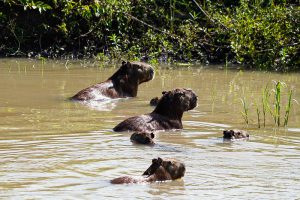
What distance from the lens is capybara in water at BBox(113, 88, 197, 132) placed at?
1042cm

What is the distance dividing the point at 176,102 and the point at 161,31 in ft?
26.0

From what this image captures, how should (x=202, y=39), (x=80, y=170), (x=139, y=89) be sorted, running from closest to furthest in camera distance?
(x=80, y=170)
(x=139, y=89)
(x=202, y=39)

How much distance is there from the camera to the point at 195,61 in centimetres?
1884

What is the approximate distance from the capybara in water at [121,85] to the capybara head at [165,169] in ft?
19.1

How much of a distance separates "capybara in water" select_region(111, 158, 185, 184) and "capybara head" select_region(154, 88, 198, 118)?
3.30 meters

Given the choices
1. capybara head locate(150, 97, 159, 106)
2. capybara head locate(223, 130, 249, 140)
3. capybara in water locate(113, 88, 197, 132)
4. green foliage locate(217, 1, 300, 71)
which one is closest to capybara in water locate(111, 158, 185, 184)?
capybara head locate(223, 130, 249, 140)

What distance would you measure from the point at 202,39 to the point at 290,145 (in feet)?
32.0

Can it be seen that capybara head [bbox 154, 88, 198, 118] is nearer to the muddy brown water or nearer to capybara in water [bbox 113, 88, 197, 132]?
capybara in water [bbox 113, 88, 197, 132]

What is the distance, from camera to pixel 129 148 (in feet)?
30.0

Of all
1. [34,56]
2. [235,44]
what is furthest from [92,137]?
[34,56]

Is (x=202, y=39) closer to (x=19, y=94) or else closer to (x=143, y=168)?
(x=19, y=94)

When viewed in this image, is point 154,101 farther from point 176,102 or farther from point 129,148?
point 129,148

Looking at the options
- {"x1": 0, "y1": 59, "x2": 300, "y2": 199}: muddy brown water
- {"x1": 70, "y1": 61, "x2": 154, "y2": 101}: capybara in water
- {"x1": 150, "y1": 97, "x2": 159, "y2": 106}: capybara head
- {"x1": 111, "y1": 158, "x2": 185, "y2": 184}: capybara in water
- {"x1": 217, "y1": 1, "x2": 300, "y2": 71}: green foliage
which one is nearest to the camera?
{"x1": 0, "y1": 59, "x2": 300, "y2": 199}: muddy brown water

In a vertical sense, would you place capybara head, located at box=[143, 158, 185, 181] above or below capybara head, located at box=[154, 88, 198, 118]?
below
